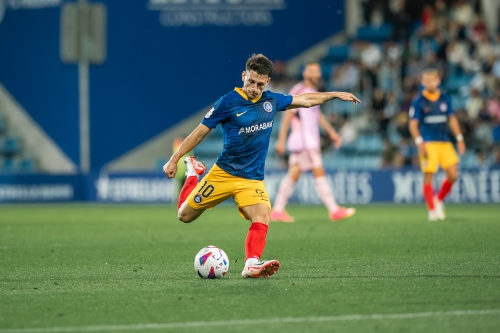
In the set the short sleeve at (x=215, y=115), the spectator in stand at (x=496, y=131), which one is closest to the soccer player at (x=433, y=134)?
the spectator in stand at (x=496, y=131)

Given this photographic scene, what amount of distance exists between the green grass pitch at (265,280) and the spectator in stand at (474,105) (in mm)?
7337

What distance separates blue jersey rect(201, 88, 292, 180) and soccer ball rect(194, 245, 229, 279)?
Answer: 0.81 meters

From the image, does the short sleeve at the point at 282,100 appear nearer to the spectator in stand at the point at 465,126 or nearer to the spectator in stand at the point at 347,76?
the spectator in stand at the point at 465,126

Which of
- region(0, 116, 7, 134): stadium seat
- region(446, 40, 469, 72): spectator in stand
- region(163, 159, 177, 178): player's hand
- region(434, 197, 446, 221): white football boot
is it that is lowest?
region(434, 197, 446, 221): white football boot

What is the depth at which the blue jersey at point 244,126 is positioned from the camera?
8.02m

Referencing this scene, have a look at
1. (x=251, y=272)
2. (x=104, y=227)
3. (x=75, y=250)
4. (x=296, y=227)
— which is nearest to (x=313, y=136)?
(x=296, y=227)

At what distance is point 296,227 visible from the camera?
13.7 m

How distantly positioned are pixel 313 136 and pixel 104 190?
917 centimetres

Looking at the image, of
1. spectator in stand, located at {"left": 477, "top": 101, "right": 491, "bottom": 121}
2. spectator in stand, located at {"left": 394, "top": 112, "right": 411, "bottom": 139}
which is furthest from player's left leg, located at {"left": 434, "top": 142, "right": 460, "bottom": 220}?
spectator in stand, located at {"left": 394, "top": 112, "right": 411, "bottom": 139}

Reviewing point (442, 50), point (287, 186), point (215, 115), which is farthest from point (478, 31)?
point (215, 115)

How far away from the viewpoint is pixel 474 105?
21.3m

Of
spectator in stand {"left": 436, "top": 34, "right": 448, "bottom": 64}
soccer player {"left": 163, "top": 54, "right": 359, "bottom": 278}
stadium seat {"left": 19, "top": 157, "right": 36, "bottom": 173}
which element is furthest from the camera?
stadium seat {"left": 19, "top": 157, "right": 36, "bottom": 173}

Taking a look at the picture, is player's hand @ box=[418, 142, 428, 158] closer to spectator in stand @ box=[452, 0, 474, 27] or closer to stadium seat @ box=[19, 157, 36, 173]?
spectator in stand @ box=[452, 0, 474, 27]

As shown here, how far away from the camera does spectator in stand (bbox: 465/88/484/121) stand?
69.4 ft
